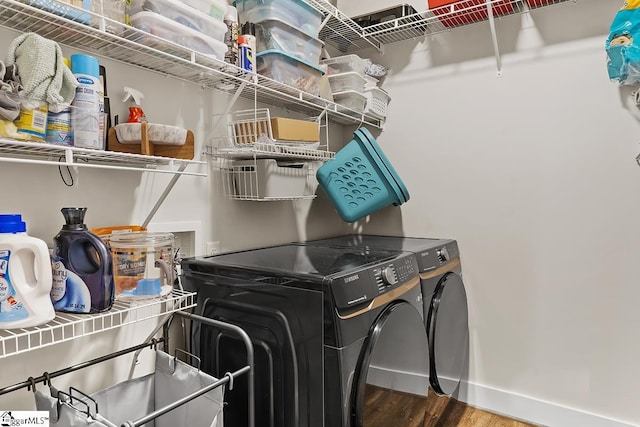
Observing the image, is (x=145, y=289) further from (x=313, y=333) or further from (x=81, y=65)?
(x=81, y=65)

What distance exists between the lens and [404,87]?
2.65m

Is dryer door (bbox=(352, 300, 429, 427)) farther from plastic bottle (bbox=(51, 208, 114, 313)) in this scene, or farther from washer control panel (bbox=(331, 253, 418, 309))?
plastic bottle (bbox=(51, 208, 114, 313))

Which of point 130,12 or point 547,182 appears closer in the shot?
point 130,12

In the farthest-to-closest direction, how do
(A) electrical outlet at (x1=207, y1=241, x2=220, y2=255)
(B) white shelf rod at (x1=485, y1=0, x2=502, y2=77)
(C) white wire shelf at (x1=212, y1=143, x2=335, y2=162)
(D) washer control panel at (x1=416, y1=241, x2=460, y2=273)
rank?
(B) white shelf rod at (x1=485, y1=0, x2=502, y2=77), (D) washer control panel at (x1=416, y1=241, x2=460, y2=273), (A) electrical outlet at (x1=207, y1=241, x2=220, y2=255), (C) white wire shelf at (x1=212, y1=143, x2=335, y2=162)

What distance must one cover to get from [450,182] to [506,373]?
3.70 ft

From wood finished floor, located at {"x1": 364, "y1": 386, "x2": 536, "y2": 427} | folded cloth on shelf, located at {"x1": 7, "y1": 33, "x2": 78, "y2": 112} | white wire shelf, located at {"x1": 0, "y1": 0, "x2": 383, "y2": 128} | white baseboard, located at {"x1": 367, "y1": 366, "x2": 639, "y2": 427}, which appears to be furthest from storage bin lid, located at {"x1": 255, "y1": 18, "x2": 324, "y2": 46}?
white baseboard, located at {"x1": 367, "y1": 366, "x2": 639, "y2": 427}

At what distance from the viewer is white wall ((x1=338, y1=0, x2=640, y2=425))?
209 centimetres

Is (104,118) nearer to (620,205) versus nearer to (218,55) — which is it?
(218,55)

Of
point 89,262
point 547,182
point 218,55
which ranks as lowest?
→ point 89,262

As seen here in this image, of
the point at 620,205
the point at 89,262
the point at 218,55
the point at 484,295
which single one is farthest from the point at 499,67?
the point at 89,262

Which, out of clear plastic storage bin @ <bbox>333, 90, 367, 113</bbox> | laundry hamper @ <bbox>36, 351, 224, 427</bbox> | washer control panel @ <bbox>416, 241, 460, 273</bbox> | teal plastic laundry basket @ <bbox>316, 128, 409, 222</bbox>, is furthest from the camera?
clear plastic storage bin @ <bbox>333, 90, 367, 113</bbox>

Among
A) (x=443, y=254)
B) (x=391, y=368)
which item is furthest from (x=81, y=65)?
(x=443, y=254)

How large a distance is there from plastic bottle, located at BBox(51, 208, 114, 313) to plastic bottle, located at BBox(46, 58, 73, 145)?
192 millimetres

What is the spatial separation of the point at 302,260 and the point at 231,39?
0.91m
